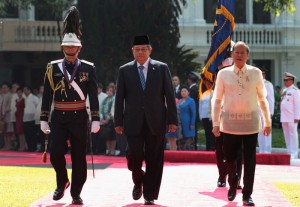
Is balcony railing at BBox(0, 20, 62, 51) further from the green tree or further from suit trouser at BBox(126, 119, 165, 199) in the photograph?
suit trouser at BBox(126, 119, 165, 199)

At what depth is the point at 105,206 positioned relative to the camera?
1077 centimetres

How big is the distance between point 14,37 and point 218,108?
2478cm

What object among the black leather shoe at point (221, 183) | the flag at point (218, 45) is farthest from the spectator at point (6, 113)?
the black leather shoe at point (221, 183)

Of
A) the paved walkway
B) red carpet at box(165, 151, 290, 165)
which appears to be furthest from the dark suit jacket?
red carpet at box(165, 151, 290, 165)

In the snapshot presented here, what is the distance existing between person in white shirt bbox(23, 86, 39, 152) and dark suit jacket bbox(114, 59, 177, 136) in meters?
14.1

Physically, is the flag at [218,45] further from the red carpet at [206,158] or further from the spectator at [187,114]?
the spectator at [187,114]

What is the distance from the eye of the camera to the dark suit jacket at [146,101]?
1127 cm

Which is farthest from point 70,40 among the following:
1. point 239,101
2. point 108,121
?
point 108,121

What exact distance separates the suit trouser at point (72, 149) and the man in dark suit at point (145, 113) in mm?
499

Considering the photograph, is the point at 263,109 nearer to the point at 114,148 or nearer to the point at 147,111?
the point at 147,111

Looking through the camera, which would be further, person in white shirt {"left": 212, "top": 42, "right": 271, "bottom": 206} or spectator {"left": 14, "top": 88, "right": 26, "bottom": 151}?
spectator {"left": 14, "top": 88, "right": 26, "bottom": 151}

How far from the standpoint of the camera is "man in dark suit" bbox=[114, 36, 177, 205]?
1127cm

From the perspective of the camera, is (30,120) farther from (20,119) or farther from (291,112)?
(291,112)

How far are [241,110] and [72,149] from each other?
218 cm
